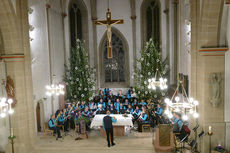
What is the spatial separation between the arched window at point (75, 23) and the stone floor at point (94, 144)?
28.8 ft

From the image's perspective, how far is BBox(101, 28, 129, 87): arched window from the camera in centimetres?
1953

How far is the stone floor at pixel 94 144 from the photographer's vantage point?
10.4 m

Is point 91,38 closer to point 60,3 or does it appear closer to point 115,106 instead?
point 60,3

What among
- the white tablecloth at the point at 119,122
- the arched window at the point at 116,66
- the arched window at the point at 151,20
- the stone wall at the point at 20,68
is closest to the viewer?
the stone wall at the point at 20,68

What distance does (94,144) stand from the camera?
11.1 metres

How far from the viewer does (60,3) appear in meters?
16.2

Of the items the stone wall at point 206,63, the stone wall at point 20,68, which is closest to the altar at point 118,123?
the stone wall at point 20,68

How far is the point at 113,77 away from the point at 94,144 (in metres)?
9.50

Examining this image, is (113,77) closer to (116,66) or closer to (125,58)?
(116,66)

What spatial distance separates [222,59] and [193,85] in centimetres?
166

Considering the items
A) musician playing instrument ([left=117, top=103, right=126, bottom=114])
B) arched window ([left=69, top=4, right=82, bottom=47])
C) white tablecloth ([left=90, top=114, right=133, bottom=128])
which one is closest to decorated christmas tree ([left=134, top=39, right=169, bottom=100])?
musician playing instrument ([left=117, top=103, right=126, bottom=114])

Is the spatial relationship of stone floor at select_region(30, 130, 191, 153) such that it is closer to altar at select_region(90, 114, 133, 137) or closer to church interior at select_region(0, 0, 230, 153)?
church interior at select_region(0, 0, 230, 153)

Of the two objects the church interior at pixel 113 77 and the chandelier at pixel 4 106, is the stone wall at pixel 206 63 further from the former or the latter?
the chandelier at pixel 4 106

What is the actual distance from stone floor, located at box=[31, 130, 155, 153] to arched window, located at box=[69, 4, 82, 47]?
878 cm
